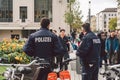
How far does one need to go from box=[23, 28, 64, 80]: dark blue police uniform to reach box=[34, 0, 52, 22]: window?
7656cm

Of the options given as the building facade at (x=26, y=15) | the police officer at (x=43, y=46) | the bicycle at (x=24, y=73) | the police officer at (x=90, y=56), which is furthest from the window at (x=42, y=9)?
the bicycle at (x=24, y=73)

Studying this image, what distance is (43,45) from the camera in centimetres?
1029

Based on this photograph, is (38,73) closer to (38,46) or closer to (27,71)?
(27,71)

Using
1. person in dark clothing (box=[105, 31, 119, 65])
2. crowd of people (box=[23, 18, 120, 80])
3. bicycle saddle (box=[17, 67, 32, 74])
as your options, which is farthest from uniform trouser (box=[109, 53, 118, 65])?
bicycle saddle (box=[17, 67, 32, 74])

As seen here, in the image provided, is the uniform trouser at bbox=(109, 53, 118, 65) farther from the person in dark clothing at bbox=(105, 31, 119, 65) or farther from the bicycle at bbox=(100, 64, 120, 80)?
the bicycle at bbox=(100, 64, 120, 80)

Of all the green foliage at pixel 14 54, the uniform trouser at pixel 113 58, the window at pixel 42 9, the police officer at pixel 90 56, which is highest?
the window at pixel 42 9

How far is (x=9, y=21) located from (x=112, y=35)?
67.8 metres

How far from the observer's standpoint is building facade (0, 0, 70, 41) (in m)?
87.4

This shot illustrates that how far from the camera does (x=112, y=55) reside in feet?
72.3

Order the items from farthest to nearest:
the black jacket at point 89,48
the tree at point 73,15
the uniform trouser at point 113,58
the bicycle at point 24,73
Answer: the tree at point 73,15 → the uniform trouser at point 113,58 → the black jacket at point 89,48 → the bicycle at point 24,73

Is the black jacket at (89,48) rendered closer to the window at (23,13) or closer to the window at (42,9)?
the window at (42,9)

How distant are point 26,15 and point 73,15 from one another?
8.54 meters

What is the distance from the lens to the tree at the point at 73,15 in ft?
273

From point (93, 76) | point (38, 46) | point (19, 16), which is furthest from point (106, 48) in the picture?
point (19, 16)
